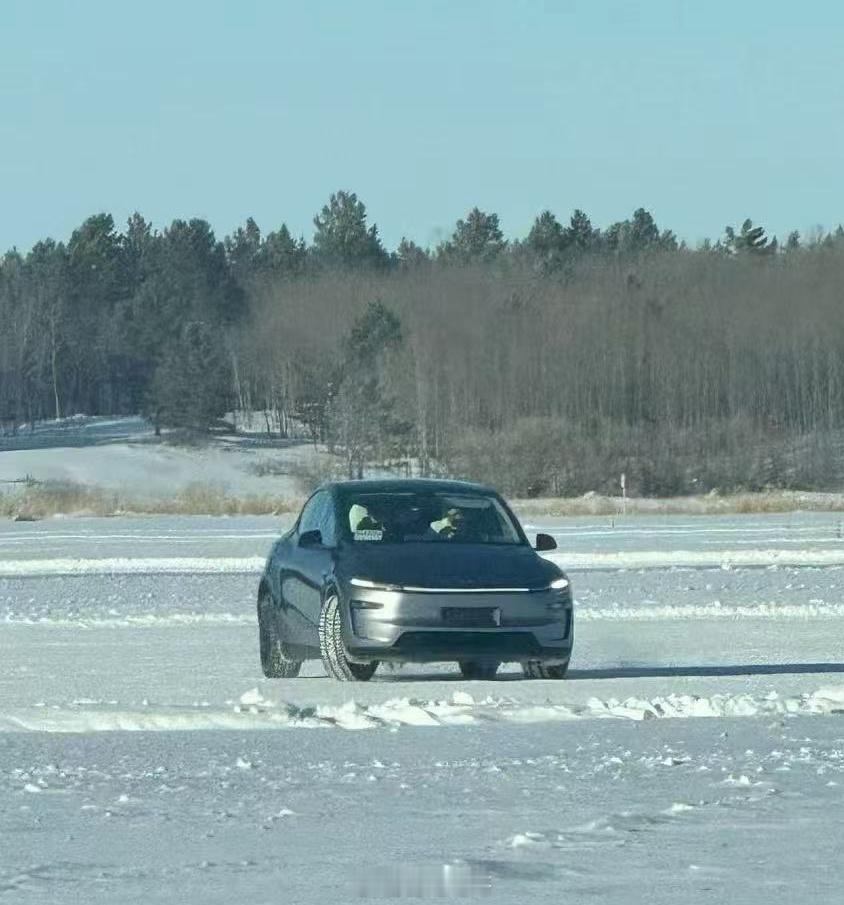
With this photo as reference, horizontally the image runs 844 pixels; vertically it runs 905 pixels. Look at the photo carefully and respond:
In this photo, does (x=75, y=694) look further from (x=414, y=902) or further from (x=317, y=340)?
(x=317, y=340)

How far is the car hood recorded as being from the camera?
14.2m

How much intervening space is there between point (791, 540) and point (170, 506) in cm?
2802

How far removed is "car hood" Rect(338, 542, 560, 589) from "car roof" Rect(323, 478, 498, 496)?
889mm

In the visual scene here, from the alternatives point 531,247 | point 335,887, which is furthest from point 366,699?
point 531,247

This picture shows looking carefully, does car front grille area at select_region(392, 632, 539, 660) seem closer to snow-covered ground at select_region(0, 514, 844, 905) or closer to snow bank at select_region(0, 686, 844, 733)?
snow-covered ground at select_region(0, 514, 844, 905)

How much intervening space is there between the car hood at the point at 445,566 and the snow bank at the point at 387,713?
1293 millimetres

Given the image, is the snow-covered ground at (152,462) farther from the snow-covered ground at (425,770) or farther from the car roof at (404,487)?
the car roof at (404,487)

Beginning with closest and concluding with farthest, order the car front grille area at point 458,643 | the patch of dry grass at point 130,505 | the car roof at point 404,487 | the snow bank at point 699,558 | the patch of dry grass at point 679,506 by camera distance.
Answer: the car front grille area at point 458,643 → the car roof at point 404,487 → the snow bank at point 699,558 → the patch of dry grass at point 130,505 → the patch of dry grass at point 679,506

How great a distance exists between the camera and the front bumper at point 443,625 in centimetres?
1401

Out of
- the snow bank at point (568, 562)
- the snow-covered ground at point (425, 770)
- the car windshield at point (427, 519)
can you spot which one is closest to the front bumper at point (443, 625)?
the snow-covered ground at point (425, 770)

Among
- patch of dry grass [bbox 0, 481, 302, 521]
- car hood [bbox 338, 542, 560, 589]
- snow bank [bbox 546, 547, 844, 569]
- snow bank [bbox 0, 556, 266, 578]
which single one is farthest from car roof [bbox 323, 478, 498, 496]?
patch of dry grass [bbox 0, 481, 302, 521]

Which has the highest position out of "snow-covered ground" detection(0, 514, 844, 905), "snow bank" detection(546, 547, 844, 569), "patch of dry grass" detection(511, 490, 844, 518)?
→ "snow-covered ground" detection(0, 514, 844, 905)

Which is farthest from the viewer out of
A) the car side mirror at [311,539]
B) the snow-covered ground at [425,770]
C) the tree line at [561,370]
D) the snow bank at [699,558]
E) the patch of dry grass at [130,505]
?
the tree line at [561,370]

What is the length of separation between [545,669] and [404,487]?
1845 mm
